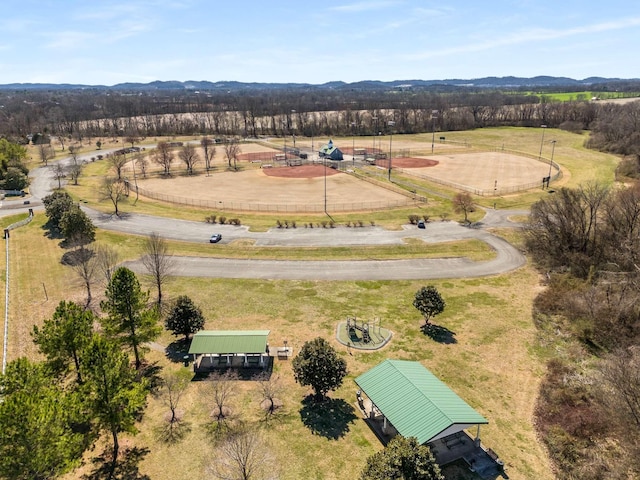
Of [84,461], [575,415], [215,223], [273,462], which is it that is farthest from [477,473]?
[215,223]

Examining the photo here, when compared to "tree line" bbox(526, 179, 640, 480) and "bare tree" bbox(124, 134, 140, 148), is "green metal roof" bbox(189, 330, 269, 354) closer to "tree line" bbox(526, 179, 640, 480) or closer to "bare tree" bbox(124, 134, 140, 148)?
"tree line" bbox(526, 179, 640, 480)

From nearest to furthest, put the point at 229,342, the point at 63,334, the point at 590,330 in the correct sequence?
the point at 63,334 < the point at 229,342 < the point at 590,330

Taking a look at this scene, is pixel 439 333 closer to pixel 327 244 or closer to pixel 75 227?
pixel 327 244

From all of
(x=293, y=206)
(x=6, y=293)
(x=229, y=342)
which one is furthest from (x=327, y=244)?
(x=6, y=293)

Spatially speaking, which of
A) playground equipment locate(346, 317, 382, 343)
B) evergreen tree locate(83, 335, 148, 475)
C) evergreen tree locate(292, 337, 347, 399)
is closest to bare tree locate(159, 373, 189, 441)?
evergreen tree locate(83, 335, 148, 475)

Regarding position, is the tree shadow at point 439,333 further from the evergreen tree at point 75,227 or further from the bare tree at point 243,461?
the evergreen tree at point 75,227

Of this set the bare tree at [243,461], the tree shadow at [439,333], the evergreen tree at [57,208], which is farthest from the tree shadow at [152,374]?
the evergreen tree at [57,208]
